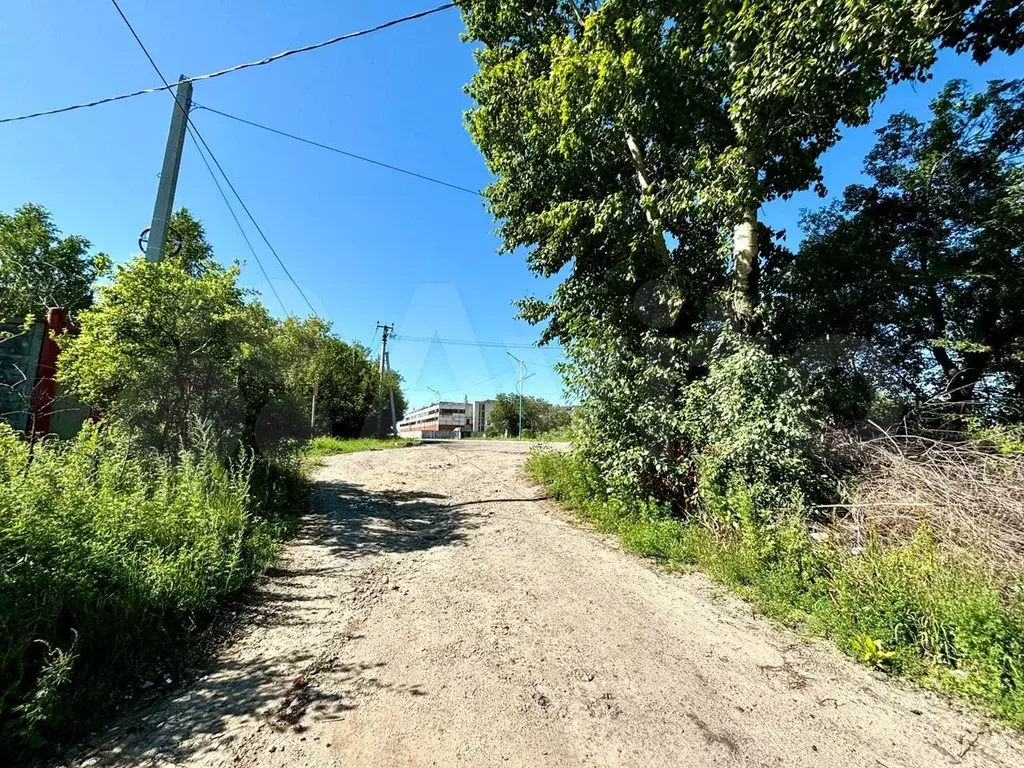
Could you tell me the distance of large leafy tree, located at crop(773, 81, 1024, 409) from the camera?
536 centimetres

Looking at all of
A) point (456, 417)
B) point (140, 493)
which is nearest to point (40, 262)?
point (140, 493)

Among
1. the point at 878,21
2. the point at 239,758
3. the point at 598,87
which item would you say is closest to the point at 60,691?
the point at 239,758

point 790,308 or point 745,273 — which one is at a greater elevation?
point 745,273

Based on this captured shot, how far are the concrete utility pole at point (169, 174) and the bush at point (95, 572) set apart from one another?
270 cm

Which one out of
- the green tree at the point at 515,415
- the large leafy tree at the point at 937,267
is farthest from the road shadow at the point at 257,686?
the green tree at the point at 515,415

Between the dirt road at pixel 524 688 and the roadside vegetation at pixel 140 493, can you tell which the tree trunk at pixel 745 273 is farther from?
the roadside vegetation at pixel 140 493

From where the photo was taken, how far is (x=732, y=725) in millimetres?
2098

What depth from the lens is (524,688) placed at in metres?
2.35

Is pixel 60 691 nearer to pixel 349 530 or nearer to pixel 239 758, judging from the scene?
Result: pixel 239 758

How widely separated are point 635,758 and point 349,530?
4.33m

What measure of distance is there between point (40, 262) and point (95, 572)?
20737 mm

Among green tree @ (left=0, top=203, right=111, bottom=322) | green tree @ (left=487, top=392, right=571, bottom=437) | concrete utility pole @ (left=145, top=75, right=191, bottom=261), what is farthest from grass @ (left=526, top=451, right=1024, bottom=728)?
green tree @ (left=487, top=392, right=571, bottom=437)

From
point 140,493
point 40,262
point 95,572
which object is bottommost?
point 95,572

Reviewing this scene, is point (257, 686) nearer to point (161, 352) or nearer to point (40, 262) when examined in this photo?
point (161, 352)
